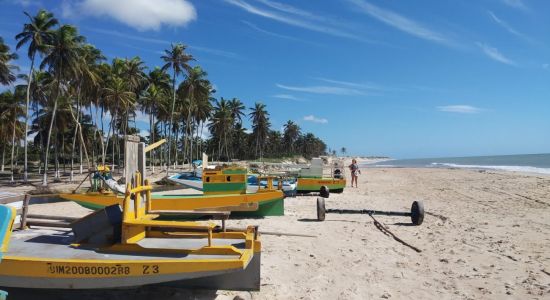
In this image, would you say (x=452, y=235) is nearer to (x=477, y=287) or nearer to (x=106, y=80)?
(x=477, y=287)

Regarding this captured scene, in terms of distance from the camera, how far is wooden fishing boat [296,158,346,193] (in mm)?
22750

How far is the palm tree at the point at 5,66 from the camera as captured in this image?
38.3m

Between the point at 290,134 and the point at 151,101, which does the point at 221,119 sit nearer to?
the point at 151,101

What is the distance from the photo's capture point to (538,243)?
10.3 metres

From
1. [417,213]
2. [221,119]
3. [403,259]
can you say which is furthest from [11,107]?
[403,259]

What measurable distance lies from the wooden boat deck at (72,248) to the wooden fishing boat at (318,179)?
16.4m

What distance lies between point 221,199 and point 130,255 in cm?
805

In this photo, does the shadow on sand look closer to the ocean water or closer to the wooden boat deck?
the wooden boat deck

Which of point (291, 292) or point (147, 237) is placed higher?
point (147, 237)

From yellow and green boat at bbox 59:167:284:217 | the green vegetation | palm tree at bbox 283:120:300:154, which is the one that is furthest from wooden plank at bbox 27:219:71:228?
palm tree at bbox 283:120:300:154

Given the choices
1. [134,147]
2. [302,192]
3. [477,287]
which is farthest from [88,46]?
[477,287]

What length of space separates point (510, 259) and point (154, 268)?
741 cm

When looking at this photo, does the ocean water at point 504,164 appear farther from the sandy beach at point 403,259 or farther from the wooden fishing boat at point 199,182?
the sandy beach at point 403,259

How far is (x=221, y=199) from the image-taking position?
536 inches
